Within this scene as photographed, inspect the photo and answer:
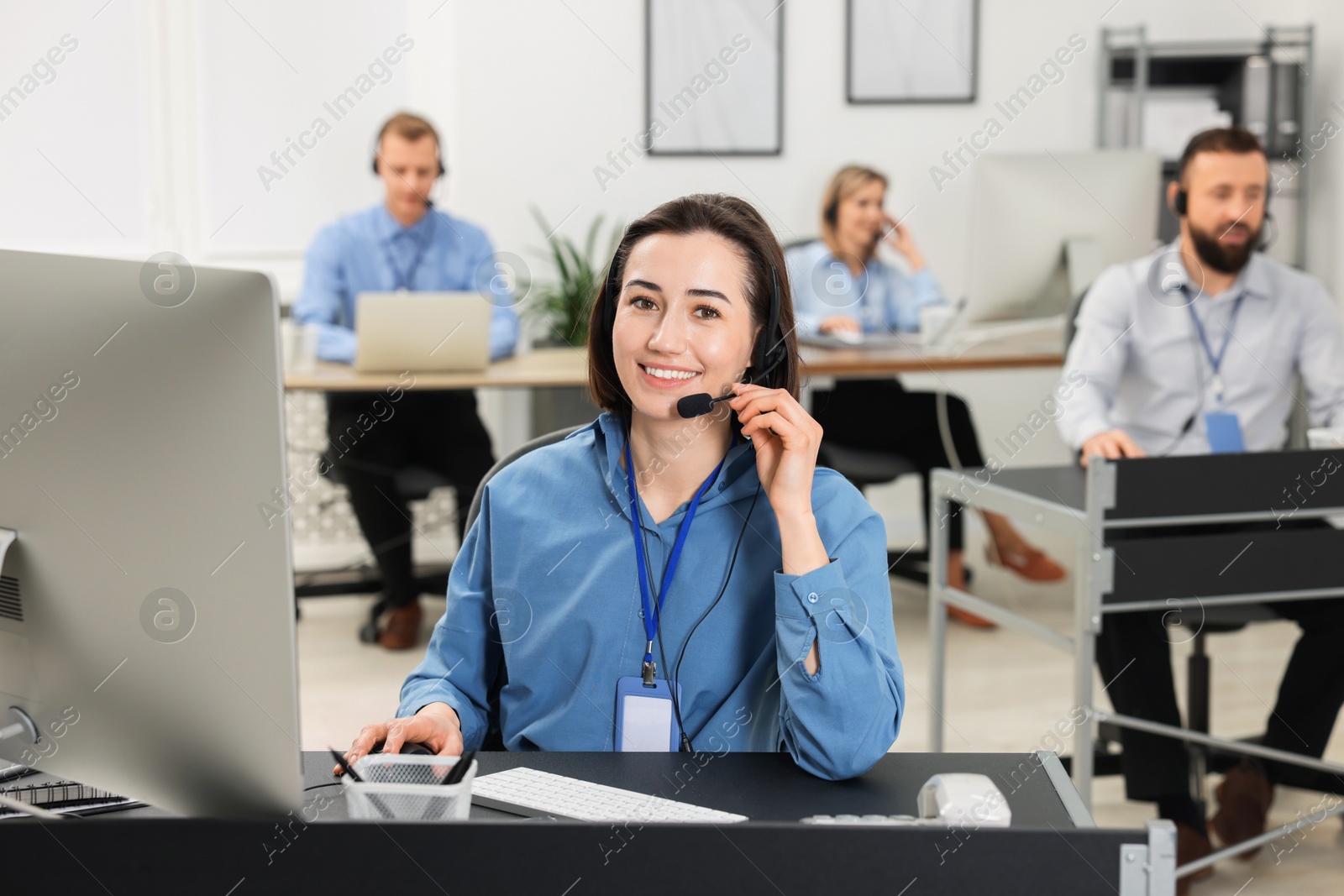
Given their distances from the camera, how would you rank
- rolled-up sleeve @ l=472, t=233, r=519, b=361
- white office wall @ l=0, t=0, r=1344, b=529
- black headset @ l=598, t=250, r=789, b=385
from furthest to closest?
white office wall @ l=0, t=0, r=1344, b=529
rolled-up sleeve @ l=472, t=233, r=519, b=361
black headset @ l=598, t=250, r=789, b=385

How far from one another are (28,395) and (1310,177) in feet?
15.9

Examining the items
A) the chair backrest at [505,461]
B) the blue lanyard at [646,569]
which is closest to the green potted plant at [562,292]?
the chair backrest at [505,461]

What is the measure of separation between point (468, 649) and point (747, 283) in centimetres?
49

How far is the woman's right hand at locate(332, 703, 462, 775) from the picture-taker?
3.71 ft

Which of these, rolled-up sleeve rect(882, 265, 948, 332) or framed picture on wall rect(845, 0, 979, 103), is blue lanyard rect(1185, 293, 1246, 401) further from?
framed picture on wall rect(845, 0, 979, 103)

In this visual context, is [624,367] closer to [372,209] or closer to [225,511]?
[225,511]

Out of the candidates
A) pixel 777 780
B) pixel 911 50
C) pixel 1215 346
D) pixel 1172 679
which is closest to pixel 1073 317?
pixel 1215 346

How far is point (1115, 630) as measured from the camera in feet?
8.01

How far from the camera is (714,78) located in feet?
15.0

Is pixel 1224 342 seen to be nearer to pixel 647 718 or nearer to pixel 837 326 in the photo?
pixel 837 326

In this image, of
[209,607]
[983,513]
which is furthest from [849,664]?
[983,513]

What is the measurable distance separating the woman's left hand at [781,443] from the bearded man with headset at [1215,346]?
4.77 ft

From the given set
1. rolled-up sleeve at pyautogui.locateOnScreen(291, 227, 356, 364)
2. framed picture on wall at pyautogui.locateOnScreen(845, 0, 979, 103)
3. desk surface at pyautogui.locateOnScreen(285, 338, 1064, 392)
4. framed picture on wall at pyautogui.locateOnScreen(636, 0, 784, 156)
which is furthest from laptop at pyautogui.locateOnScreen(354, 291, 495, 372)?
framed picture on wall at pyautogui.locateOnScreen(845, 0, 979, 103)

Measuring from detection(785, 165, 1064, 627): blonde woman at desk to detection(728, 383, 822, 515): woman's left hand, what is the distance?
109 inches
